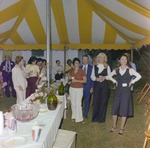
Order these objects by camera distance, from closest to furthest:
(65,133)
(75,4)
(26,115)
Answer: (26,115), (65,133), (75,4)

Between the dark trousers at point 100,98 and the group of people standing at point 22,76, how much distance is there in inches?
61.4

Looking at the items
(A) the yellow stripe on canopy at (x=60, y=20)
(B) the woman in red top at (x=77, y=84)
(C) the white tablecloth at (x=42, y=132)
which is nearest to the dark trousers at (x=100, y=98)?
(B) the woman in red top at (x=77, y=84)

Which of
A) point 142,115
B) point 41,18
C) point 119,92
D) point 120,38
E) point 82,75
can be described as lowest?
point 142,115

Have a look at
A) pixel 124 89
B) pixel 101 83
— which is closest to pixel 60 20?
pixel 101 83

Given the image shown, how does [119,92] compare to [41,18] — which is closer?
[119,92]

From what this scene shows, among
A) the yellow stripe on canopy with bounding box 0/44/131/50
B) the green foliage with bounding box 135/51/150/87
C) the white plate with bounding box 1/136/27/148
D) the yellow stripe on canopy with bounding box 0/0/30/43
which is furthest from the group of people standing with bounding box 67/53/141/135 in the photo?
the green foliage with bounding box 135/51/150/87

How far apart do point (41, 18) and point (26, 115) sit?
12.8ft

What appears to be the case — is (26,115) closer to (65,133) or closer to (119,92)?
(65,133)

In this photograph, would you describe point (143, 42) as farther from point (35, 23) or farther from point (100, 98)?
point (35, 23)

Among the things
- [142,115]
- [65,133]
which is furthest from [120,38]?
[65,133]

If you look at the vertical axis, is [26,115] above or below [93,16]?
below

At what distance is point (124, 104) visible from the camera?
284 centimetres

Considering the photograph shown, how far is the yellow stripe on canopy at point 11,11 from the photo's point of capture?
378 cm

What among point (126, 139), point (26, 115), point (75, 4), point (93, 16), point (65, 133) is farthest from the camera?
point (93, 16)
